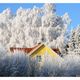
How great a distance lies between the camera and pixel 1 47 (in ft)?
11.3

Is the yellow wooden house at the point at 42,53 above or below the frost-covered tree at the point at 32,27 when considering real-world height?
below

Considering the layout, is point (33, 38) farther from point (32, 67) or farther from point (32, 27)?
point (32, 67)

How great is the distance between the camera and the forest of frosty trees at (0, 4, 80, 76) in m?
3.41

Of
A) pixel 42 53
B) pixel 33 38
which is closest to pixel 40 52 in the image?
pixel 42 53

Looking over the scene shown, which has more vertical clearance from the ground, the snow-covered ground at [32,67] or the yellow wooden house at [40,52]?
the yellow wooden house at [40,52]

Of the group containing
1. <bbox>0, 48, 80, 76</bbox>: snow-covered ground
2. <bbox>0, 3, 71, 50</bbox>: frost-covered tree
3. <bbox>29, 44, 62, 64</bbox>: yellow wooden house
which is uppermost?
<bbox>0, 3, 71, 50</bbox>: frost-covered tree

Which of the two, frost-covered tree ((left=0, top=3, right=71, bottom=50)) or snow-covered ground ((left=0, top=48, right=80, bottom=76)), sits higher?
frost-covered tree ((left=0, top=3, right=71, bottom=50))

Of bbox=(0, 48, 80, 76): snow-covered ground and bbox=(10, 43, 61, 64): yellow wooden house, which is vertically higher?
bbox=(10, 43, 61, 64): yellow wooden house

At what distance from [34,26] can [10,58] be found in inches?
12.8

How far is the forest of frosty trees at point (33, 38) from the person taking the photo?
3.41 metres

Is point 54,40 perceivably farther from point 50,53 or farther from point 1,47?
point 1,47

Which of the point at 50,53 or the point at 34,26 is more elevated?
the point at 34,26

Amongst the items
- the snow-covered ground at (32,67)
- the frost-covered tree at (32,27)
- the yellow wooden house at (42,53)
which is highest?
the frost-covered tree at (32,27)

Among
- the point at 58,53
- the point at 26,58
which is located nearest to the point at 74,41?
the point at 58,53
